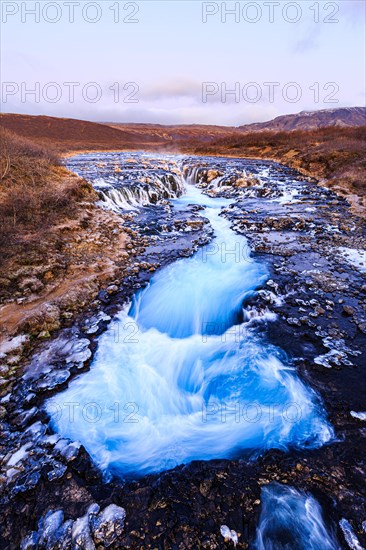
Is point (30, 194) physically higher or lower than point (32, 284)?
higher

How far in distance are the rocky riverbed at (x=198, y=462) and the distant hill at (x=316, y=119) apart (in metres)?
121

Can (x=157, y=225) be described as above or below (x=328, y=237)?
above

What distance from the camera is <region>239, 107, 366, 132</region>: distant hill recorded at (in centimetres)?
11117

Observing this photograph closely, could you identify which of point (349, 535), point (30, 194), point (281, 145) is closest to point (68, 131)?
point (281, 145)

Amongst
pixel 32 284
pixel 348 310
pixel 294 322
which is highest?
pixel 32 284

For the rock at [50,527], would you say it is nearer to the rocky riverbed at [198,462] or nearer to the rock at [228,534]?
the rocky riverbed at [198,462]

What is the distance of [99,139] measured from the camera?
2456 inches

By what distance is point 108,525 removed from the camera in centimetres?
273

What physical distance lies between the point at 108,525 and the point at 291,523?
1.85 metres

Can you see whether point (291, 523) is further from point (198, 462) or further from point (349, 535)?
point (198, 462)

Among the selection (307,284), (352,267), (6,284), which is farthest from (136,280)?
(352,267)

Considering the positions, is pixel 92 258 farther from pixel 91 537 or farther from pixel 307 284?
pixel 91 537

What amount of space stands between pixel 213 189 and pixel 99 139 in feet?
176

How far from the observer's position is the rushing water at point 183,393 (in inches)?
148
